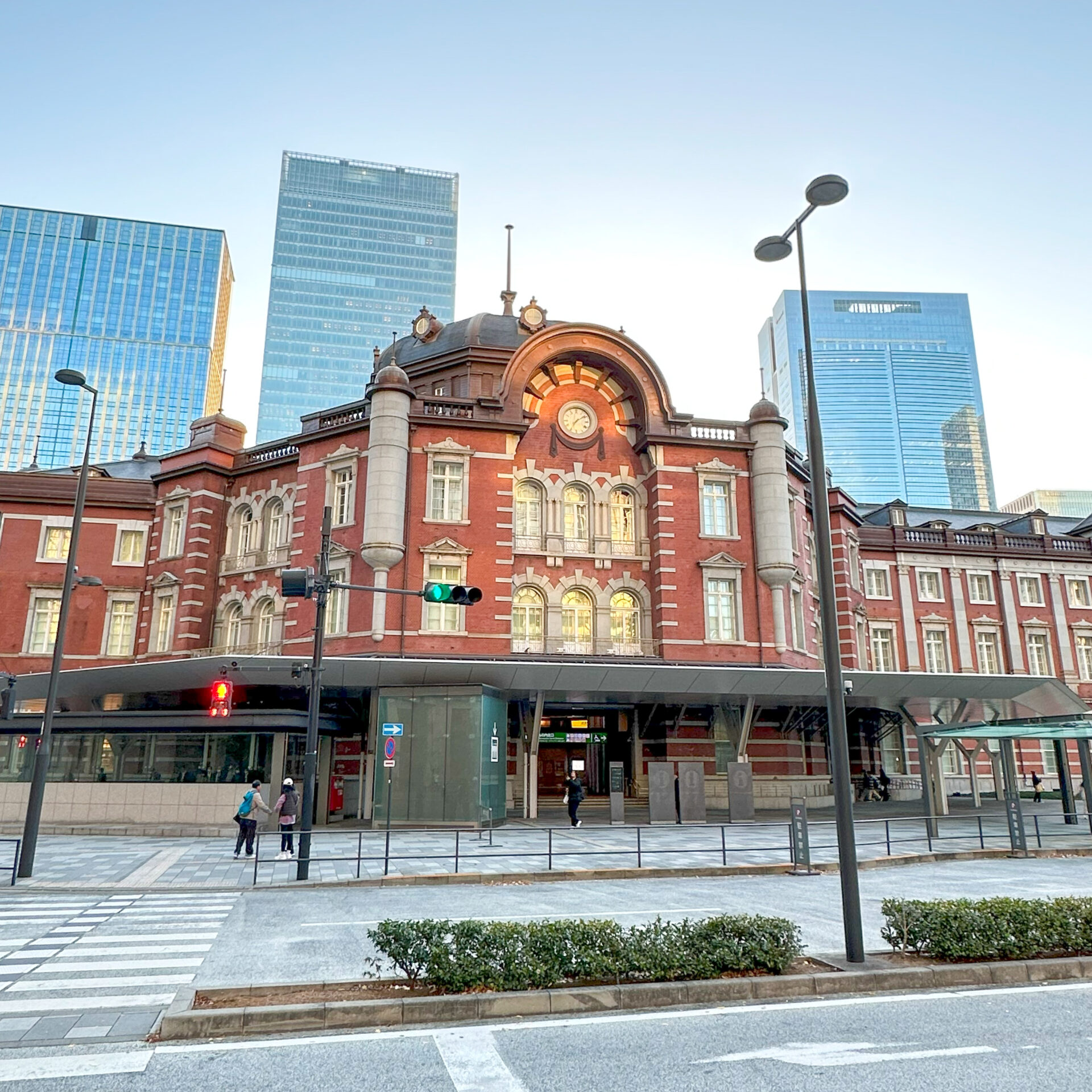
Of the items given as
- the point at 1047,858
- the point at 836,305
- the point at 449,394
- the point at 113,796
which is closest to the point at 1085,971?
the point at 1047,858

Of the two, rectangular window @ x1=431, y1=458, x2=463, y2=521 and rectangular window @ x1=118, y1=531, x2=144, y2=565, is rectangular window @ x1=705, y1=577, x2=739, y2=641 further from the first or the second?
rectangular window @ x1=118, y1=531, x2=144, y2=565

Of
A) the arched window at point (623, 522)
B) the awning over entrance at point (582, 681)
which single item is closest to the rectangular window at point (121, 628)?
the awning over entrance at point (582, 681)

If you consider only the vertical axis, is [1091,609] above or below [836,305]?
below

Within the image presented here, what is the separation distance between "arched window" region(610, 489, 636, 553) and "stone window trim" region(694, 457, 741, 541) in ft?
8.80

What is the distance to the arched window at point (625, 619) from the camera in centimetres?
3328

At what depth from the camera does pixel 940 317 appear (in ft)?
611

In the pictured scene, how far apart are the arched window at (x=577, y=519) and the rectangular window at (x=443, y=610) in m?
5.12

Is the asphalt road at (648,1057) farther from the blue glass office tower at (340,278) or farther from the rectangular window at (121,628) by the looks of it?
the blue glass office tower at (340,278)

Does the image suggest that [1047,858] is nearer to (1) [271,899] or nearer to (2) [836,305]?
(1) [271,899]

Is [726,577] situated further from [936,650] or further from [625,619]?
[936,650]

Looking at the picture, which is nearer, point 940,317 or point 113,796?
point 113,796

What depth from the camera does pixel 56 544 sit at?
38.2 metres

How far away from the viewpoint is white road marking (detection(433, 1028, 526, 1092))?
575cm

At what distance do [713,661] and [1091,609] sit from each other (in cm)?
3029
